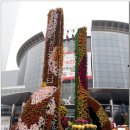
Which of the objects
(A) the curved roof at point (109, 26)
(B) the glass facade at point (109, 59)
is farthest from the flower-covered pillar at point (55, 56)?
(A) the curved roof at point (109, 26)

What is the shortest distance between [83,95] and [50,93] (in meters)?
4.24

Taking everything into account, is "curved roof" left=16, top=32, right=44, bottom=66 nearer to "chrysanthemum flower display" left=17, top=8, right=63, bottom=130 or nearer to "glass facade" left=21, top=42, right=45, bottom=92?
"glass facade" left=21, top=42, right=45, bottom=92

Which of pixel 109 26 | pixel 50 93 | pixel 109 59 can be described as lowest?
pixel 50 93

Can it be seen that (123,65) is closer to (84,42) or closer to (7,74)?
(84,42)

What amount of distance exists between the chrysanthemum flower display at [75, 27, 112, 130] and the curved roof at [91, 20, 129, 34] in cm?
4119

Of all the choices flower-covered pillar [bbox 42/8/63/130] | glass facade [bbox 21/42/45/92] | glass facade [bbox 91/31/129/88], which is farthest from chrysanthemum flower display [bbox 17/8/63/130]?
glass facade [bbox 21/42/45/92]

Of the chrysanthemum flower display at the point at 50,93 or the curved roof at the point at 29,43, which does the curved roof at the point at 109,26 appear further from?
the chrysanthemum flower display at the point at 50,93

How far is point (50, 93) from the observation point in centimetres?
1066

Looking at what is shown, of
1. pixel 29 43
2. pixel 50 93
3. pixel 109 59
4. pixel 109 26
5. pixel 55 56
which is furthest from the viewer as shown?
pixel 29 43

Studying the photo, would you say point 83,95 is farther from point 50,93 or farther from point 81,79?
point 50,93

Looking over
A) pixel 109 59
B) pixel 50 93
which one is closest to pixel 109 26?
pixel 109 59

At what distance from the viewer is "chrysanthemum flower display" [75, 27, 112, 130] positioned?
13.9m

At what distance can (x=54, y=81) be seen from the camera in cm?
1144

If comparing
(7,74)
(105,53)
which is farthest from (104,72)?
(7,74)
